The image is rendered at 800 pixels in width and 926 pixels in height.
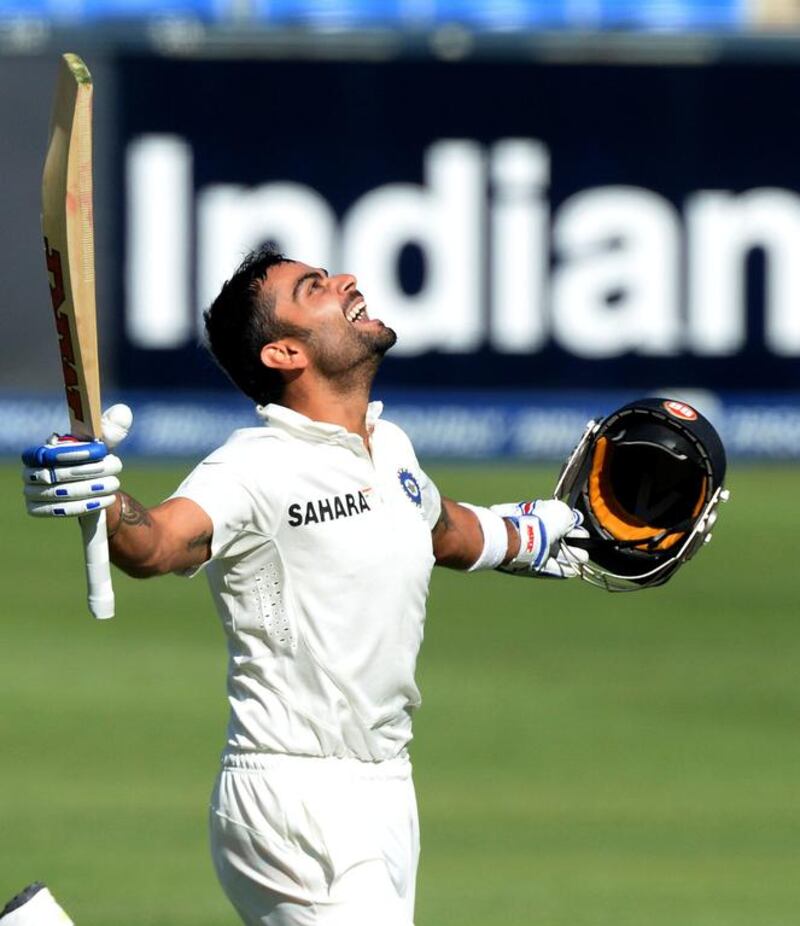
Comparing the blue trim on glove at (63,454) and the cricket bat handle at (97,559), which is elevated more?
the blue trim on glove at (63,454)

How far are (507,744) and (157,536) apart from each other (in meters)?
5.08

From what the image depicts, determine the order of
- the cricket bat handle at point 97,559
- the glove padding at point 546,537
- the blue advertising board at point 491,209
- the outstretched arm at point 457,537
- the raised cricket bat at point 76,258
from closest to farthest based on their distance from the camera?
the raised cricket bat at point 76,258
the cricket bat handle at point 97,559
the outstretched arm at point 457,537
the glove padding at point 546,537
the blue advertising board at point 491,209

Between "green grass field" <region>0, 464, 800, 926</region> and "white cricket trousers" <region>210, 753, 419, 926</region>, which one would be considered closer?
"white cricket trousers" <region>210, 753, 419, 926</region>

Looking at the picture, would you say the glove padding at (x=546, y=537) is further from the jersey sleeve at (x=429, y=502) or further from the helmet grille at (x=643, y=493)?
the jersey sleeve at (x=429, y=502)

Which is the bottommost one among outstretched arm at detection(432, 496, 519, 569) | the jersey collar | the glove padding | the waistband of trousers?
the waistband of trousers

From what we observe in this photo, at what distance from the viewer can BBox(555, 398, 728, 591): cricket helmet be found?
5824mm

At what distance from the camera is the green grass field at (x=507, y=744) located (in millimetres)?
7352

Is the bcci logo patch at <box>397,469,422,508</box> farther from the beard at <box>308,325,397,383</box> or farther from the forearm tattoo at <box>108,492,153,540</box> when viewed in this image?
the forearm tattoo at <box>108,492,153,540</box>

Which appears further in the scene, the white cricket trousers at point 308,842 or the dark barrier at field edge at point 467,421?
the dark barrier at field edge at point 467,421

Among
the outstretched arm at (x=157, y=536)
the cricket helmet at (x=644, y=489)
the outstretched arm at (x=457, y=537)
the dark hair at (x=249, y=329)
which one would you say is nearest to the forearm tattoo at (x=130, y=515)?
the outstretched arm at (x=157, y=536)

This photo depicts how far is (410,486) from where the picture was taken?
200 inches

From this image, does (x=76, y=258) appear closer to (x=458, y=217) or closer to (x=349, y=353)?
(x=349, y=353)

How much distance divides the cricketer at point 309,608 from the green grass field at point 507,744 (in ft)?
7.48

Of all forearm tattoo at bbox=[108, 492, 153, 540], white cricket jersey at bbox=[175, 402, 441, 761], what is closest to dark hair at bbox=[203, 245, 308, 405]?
white cricket jersey at bbox=[175, 402, 441, 761]
